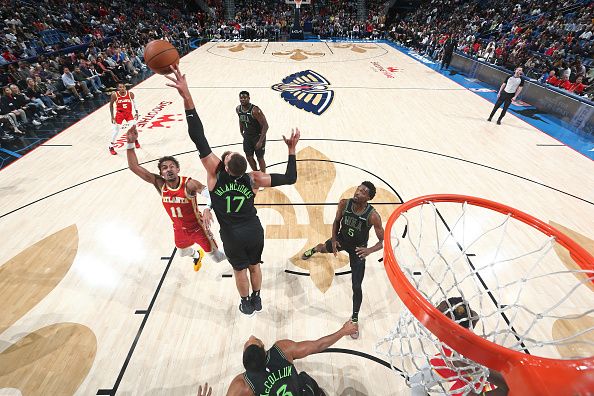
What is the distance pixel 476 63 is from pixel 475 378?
622 inches

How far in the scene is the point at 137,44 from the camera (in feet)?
56.6

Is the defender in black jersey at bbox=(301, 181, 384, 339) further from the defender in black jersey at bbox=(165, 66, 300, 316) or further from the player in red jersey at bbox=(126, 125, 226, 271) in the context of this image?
the player in red jersey at bbox=(126, 125, 226, 271)

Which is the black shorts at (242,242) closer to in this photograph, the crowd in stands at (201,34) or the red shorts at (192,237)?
the red shorts at (192,237)

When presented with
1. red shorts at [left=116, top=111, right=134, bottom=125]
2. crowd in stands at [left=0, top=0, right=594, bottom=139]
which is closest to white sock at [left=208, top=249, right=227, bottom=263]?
red shorts at [left=116, top=111, right=134, bottom=125]

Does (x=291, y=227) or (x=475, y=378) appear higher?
(x=475, y=378)

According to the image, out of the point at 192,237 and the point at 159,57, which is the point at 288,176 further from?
the point at 159,57

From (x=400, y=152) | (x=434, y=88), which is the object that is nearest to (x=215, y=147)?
(x=400, y=152)

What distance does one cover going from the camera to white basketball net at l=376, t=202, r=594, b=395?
2.94 m

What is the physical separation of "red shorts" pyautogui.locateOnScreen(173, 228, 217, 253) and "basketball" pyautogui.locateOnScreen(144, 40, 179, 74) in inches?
82.2

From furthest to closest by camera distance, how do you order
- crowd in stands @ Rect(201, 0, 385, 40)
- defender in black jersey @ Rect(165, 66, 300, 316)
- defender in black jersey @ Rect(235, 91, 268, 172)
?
crowd in stands @ Rect(201, 0, 385, 40), defender in black jersey @ Rect(235, 91, 268, 172), defender in black jersey @ Rect(165, 66, 300, 316)

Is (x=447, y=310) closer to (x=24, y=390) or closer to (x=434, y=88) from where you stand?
(x=24, y=390)

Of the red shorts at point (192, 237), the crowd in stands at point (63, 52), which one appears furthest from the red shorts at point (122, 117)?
the red shorts at point (192, 237)

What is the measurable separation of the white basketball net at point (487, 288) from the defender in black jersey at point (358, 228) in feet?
0.90

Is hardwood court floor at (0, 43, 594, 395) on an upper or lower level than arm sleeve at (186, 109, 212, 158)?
lower
